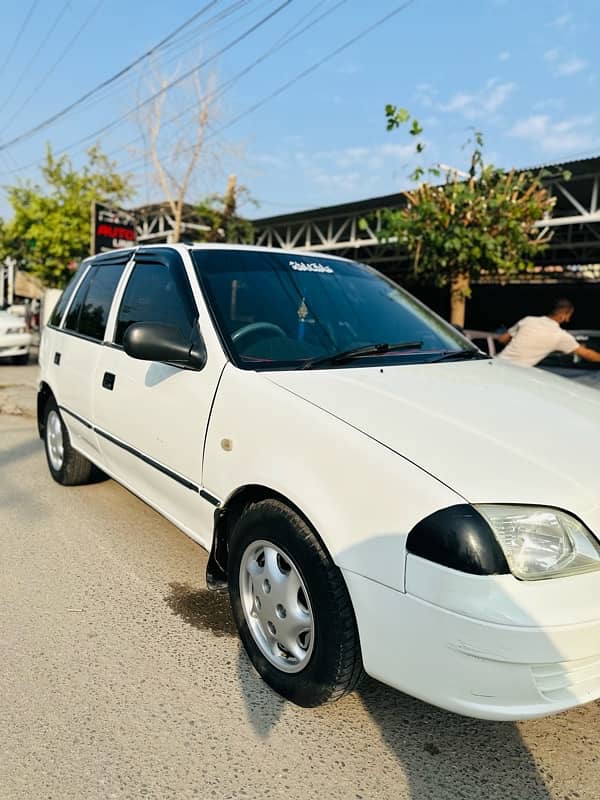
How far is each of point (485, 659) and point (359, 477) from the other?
24.7 inches

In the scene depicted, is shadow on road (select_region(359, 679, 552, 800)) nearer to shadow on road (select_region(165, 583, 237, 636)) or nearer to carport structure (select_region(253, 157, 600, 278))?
shadow on road (select_region(165, 583, 237, 636))

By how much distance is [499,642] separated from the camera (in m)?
1.80

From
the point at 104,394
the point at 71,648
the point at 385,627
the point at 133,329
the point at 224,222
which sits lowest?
the point at 71,648

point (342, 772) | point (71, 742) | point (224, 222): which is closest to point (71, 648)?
point (71, 742)

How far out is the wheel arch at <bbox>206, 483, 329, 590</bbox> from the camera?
2.47 m

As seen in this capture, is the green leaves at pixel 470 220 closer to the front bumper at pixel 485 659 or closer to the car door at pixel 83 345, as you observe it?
the car door at pixel 83 345

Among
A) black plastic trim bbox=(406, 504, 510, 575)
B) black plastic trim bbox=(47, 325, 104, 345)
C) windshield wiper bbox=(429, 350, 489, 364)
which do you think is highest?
windshield wiper bbox=(429, 350, 489, 364)

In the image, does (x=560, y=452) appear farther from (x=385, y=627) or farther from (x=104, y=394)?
(x=104, y=394)

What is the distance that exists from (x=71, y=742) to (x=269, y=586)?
83 centimetres

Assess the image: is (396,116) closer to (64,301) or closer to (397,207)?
(64,301)

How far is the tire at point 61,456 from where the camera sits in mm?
4781

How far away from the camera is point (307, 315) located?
3197 mm

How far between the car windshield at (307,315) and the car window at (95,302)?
102 cm

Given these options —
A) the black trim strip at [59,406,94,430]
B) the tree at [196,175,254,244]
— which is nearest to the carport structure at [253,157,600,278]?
the tree at [196,175,254,244]
